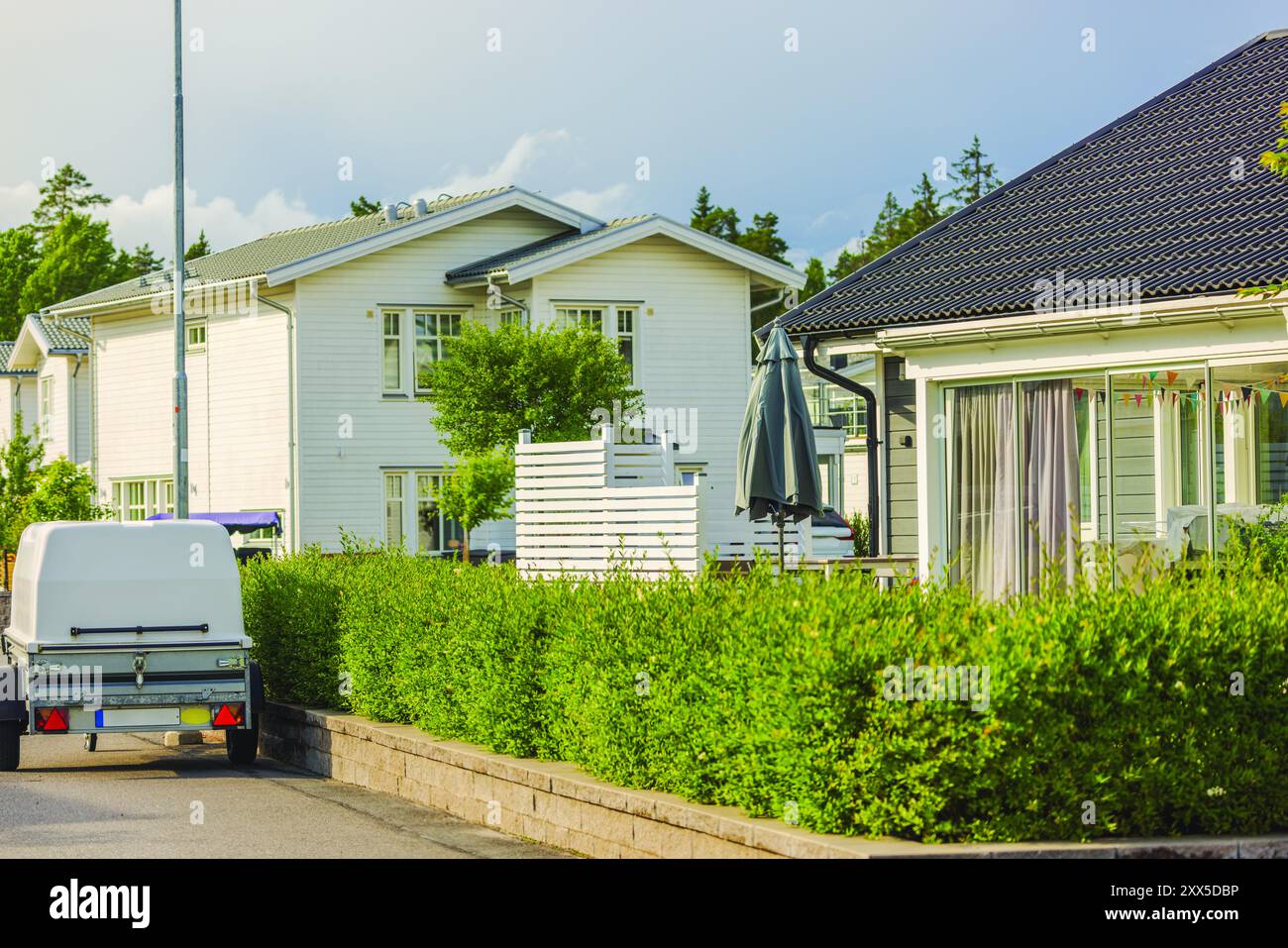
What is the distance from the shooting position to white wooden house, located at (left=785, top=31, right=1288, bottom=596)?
14.2 metres

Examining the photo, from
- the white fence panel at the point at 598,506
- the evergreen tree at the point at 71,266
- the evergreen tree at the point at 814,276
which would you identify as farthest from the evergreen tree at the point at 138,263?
the white fence panel at the point at 598,506

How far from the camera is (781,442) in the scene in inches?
629

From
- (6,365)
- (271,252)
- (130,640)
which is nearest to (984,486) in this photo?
(130,640)

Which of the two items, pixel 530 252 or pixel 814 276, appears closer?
pixel 530 252

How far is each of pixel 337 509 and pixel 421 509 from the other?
1.78 metres

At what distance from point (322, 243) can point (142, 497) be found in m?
7.22

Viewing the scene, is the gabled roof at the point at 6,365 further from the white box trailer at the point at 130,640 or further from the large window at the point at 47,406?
the white box trailer at the point at 130,640

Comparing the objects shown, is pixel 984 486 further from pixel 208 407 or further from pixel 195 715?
pixel 208 407

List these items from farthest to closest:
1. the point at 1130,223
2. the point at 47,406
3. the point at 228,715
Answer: the point at 47,406 < the point at 1130,223 < the point at 228,715

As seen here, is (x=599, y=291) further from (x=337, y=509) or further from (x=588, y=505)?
(x=588, y=505)

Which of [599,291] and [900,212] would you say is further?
[900,212]

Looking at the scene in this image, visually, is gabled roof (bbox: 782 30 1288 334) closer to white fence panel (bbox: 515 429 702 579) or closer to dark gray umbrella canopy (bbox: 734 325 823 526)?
dark gray umbrella canopy (bbox: 734 325 823 526)
